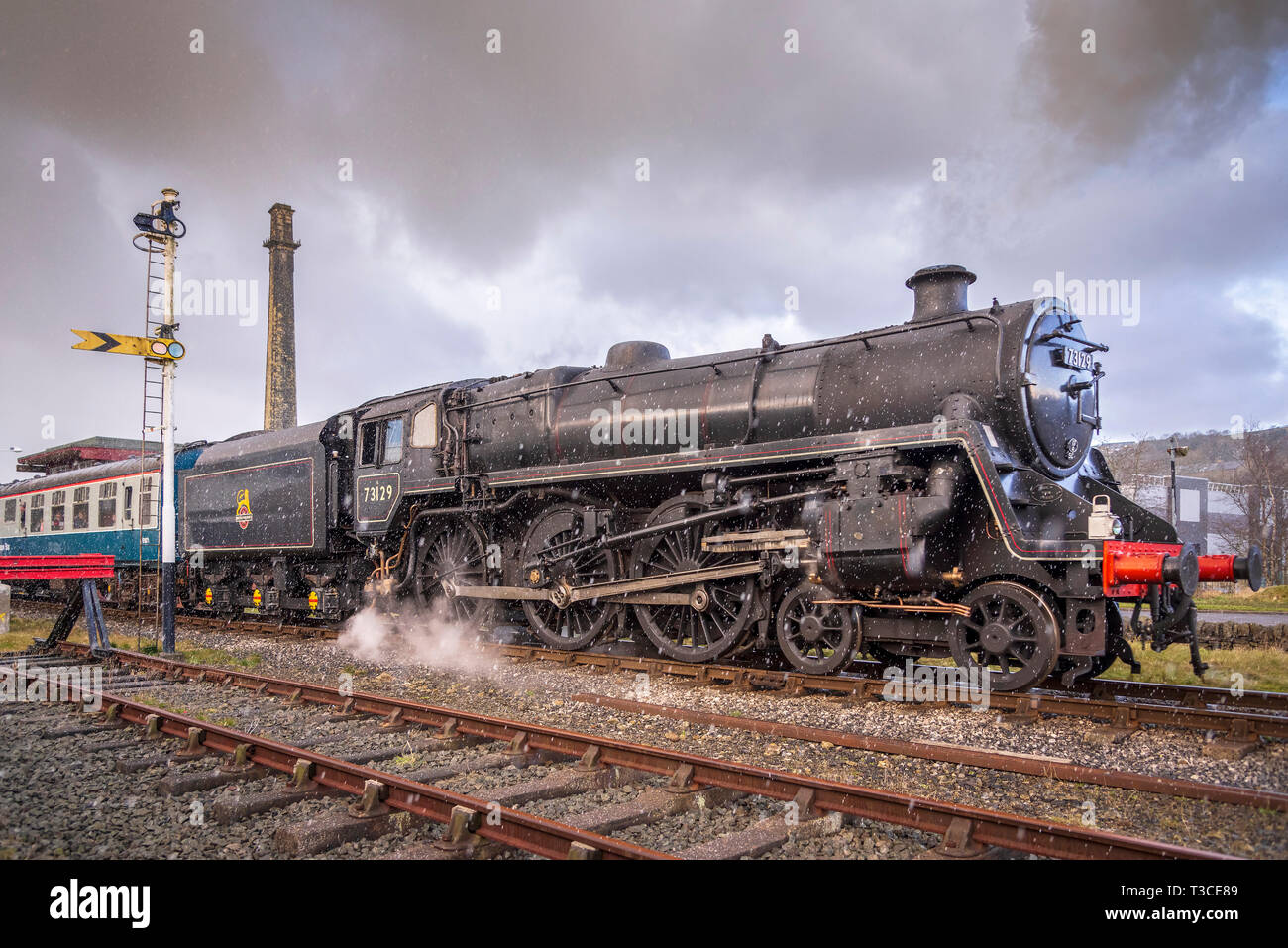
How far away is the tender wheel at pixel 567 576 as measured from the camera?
9852mm

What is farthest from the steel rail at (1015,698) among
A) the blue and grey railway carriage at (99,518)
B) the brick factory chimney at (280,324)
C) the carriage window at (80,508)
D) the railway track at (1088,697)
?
the brick factory chimney at (280,324)

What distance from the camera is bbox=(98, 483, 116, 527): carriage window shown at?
18.6 meters

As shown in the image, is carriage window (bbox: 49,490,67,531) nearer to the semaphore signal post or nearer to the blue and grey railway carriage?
the blue and grey railway carriage

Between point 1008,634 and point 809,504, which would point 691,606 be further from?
point 1008,634

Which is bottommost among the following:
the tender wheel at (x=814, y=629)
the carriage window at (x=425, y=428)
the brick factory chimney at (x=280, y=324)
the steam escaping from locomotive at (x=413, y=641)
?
the steam escaping from locomotive at (x=413, y=641)

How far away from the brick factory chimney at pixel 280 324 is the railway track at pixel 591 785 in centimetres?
2763

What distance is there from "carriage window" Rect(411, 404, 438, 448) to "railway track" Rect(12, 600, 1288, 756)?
3526mm

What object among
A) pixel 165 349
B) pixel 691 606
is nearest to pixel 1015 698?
pixel 691 606

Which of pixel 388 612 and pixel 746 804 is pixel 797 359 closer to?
pixel 746 804

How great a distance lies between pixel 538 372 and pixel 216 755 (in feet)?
19.4

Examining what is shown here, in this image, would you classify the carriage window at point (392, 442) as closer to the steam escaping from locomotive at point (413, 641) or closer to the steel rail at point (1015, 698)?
the steam escaping from locomotive at point (413, 641)

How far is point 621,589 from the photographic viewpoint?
30.4 feet
